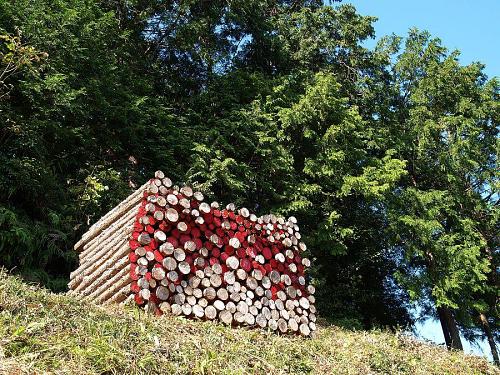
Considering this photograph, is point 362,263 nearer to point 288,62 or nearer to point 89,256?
point 288,62

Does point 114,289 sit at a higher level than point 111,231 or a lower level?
lower

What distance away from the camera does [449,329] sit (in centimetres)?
1498

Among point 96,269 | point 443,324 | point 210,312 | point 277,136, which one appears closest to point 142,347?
point 210,312

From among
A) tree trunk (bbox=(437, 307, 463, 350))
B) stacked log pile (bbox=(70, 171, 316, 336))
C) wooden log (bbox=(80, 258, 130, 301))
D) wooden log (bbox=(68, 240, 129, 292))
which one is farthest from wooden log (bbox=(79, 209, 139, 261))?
tree trunk (bbox=(437, 307, 463, 350))

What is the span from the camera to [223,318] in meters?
6.28

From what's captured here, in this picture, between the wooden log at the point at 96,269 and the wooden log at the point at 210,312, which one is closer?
the wooden log at the point at 210,312

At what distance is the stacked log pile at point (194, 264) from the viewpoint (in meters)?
6.04

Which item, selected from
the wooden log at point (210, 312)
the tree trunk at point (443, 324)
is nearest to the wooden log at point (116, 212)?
the wooden log at point (210, 312)

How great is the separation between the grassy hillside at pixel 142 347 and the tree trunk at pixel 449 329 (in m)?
8.73

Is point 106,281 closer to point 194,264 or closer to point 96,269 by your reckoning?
point 96,269

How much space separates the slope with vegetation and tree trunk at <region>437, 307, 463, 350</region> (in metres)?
0.07

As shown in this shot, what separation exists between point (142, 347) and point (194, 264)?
7.79 ft

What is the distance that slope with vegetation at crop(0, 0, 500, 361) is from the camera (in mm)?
9656

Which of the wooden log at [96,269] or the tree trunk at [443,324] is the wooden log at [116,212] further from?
the tree trunk at [443,324]
